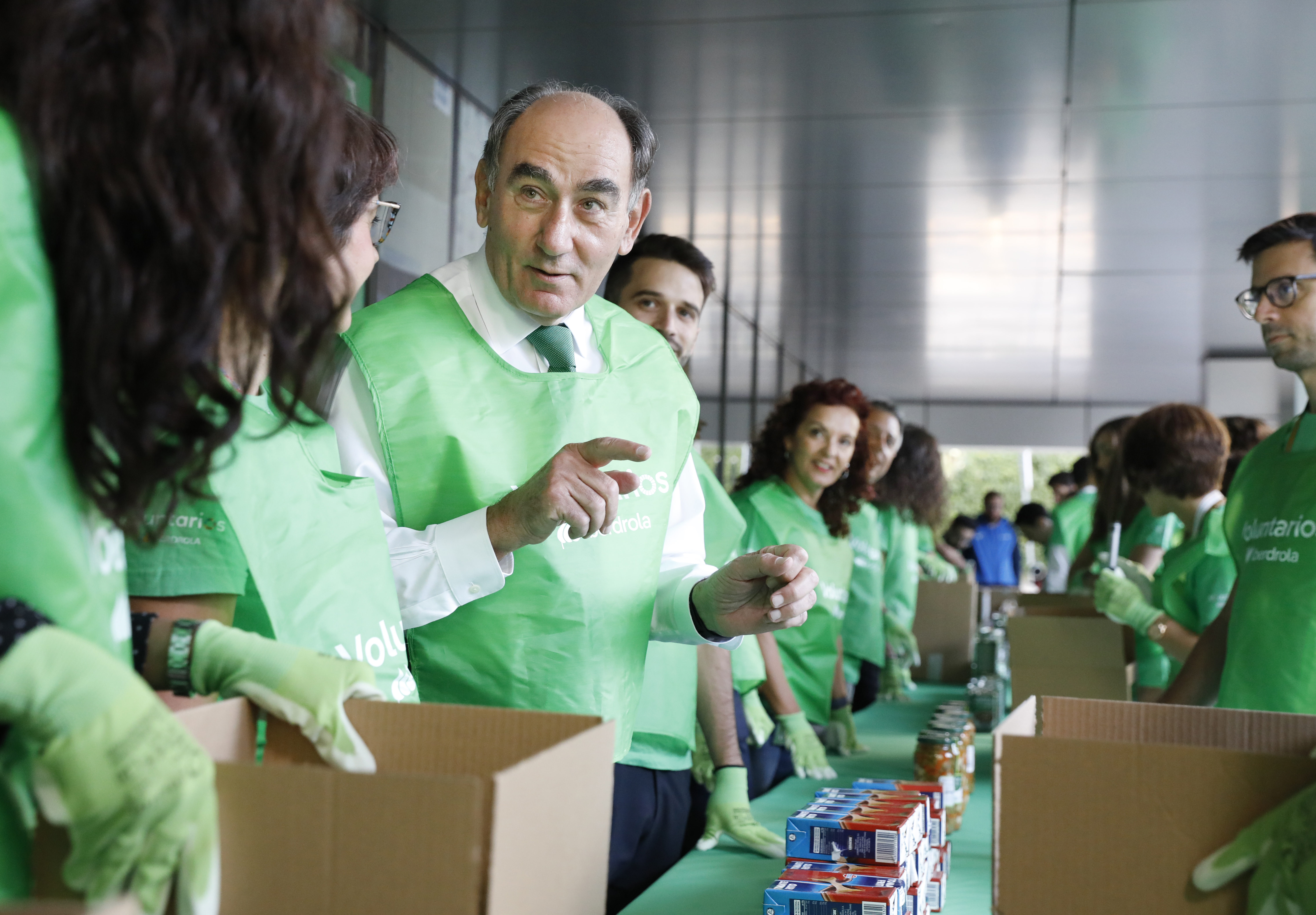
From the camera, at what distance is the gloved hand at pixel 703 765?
2250mm

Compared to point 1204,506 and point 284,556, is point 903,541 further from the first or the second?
point 284,556

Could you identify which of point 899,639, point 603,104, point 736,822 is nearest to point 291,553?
point 603,104

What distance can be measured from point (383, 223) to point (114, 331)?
1.00 metres

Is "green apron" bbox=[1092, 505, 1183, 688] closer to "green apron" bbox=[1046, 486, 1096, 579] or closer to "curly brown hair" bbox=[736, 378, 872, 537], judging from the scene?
"curly brown hair" bbox=[736, 378, 872, 537]

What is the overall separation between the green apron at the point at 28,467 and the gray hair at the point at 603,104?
3.49ft

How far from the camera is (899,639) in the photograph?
15.2 feet

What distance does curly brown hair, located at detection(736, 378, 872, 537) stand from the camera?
3566 millimetres

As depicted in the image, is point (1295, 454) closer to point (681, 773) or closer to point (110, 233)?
point (681, 773)

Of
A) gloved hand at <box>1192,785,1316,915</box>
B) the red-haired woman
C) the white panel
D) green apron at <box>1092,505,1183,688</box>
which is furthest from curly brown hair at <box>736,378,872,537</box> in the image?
the white panel

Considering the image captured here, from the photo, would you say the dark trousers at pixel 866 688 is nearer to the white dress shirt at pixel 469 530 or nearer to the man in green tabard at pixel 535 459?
the white dress shirt at pixel 469 530

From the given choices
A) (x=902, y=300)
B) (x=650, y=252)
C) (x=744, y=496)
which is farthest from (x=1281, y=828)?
(x=902, y=300)

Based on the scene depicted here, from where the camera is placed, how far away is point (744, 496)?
3.49m

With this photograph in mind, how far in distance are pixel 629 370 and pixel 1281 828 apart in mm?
1076

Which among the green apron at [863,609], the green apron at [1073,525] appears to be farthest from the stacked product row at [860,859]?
the green apron at [1073,525]
